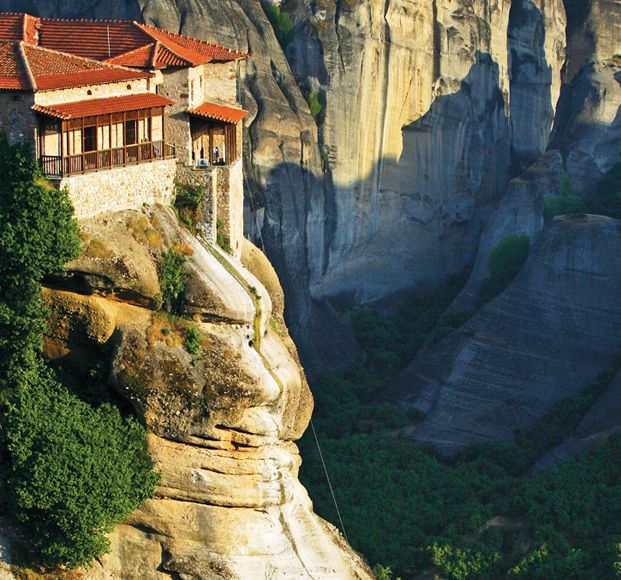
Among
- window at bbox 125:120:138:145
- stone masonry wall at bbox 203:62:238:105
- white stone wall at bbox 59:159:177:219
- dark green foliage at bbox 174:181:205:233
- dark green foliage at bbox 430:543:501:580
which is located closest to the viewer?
white stone wall at bbox 59:159:177:219

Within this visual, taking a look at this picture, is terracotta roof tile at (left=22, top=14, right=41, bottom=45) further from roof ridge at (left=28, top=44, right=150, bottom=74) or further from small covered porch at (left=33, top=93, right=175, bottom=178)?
small covered porch at (left=33, top=93, right=175, bottom=178)

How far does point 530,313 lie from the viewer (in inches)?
3804

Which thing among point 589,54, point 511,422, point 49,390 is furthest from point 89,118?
point 589,54

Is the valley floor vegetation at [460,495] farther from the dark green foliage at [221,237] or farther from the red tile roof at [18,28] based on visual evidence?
the red tile roof at [18,28]

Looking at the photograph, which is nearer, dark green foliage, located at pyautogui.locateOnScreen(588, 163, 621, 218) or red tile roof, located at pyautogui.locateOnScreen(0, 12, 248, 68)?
red tile roof, located at pyautogui.locateOnScreen(0, 12, 248, 68)

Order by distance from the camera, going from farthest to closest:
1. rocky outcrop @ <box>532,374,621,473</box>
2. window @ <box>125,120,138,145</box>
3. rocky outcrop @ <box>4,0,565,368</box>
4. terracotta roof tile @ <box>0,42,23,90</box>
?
1. rocky outcrop @ <box>4,0,565,368</box>
2. rocky outcrop @ <box>532,374,621,473</box>
3. window @ <box>125,120,138,145</box>
4. terracotta roof tile @ <box>0,42,23,90</box>

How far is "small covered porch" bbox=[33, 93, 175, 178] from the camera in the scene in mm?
57656

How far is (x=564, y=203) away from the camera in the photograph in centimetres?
10625

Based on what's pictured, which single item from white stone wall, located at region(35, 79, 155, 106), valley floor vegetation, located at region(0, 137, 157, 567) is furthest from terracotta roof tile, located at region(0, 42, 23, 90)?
valley floor vegetation, located at region(0, 137, 157, 567)

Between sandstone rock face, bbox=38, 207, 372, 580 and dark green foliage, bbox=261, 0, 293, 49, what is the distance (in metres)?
41.8

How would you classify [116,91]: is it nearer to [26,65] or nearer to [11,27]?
[26,65]

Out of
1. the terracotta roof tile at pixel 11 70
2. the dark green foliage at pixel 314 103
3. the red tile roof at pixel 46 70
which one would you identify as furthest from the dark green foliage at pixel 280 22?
the terracotta roof tile at pixel 11 70

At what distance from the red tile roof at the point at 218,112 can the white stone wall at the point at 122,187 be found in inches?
82.8

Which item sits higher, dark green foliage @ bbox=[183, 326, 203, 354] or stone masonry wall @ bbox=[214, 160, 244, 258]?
stone masonry wall @ bbox=[214, 160, 244, 258]
